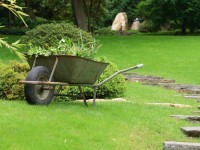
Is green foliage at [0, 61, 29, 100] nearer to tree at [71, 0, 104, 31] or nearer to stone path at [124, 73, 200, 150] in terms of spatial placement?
stone path at [124, 73, 200, 150]

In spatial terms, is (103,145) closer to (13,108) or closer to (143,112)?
(13,108)

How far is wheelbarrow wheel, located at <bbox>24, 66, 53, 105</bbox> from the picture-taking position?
6.60m

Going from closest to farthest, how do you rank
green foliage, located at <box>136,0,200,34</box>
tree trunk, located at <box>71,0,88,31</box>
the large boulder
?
tree trunk, located at <box>71,0,88,31</box>, green foliage, located at <box>136,0,200,34</box>, the large boulder

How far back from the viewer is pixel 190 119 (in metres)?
7.67

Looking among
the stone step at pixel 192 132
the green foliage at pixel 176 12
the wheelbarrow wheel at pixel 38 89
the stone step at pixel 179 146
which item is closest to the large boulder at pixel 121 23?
the green foliage at pixel 176 12

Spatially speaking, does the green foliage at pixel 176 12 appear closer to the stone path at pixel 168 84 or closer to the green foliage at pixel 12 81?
the stone path at pixel 168 84

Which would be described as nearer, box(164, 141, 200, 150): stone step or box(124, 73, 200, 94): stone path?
box(164, 141, 200, 150): stone step

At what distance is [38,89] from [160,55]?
1655 cm

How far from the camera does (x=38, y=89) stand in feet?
22.6

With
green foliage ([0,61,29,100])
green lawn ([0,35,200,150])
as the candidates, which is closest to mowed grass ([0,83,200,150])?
green lawn ([0,35,200,150])

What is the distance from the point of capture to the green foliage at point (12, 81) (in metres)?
8.41

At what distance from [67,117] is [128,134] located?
887 mm

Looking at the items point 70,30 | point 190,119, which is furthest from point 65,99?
point 70,30

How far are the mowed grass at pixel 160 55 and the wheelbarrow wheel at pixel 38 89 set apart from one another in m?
9.14
